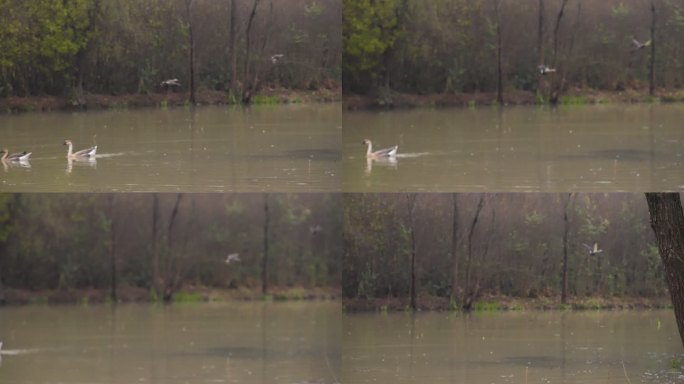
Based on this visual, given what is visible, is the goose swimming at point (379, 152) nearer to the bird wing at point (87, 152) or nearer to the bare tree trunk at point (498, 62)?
the bare tree trunk at point (498, 62)

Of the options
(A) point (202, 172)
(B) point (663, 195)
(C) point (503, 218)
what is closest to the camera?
(B) point (663, 195)

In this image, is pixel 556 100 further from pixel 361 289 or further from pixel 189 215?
pixel 189 215

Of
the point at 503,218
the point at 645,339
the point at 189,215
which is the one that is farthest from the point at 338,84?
the point at 645,339

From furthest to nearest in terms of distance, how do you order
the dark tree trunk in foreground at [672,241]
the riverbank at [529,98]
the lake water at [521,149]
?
the riverbank at [529,98], the lake water at [521,149], the dark tree trunk in foreground at [672,241]

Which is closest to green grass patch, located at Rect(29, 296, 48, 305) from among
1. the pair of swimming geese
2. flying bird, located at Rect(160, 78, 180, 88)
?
the pair of swimming geese

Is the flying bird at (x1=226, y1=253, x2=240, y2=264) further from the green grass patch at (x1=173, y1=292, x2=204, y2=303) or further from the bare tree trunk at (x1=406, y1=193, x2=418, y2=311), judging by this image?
the bare tree trunk at (x1=406, y1=193, x2=418, y2=311)

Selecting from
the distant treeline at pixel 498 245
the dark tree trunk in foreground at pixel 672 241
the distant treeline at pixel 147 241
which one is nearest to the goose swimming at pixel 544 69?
the distant treeline at pixel 498 245
